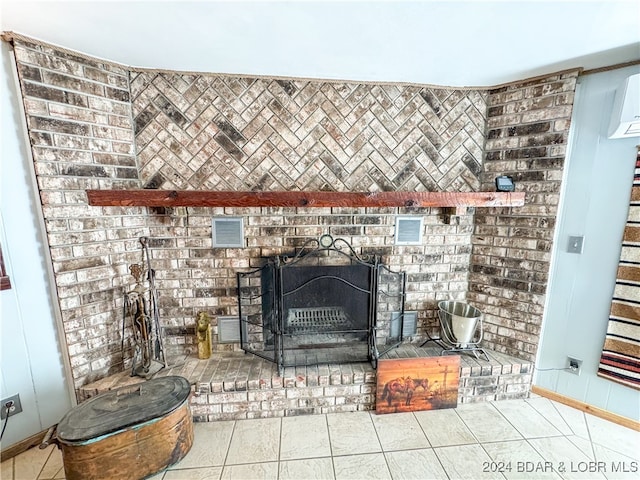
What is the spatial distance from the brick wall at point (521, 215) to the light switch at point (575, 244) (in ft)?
0.36

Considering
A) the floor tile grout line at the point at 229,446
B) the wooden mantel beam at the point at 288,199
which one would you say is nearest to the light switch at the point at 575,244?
the wooden mantel beam at the point at 288,199

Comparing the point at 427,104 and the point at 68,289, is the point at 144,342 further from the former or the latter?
the point at 427,104

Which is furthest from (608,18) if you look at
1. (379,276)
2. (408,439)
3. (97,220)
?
(97,220)

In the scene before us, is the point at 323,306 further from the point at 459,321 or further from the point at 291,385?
the point at 459,321

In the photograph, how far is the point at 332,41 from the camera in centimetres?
146

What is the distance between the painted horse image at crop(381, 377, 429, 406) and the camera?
1895 millimetres

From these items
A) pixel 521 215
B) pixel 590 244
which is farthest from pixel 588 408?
pixel 521 215

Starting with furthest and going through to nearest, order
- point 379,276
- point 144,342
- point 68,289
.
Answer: point 379,276 < point 144,342 < point 68,289

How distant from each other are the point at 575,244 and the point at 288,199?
191 cm

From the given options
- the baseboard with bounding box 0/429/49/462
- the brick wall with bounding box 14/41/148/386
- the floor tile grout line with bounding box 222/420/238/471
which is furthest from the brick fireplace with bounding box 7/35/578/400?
the floor tile grout line with bounding box 222/420/238/471

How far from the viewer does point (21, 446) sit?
1588mm

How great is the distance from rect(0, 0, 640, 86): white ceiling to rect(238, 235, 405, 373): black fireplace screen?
1143mm

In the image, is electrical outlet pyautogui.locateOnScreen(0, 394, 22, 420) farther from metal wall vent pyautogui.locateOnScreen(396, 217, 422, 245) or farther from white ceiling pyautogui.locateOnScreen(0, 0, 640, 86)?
metal wall vent pyautogui.locateOnScreen(396, 217, 422, 245)

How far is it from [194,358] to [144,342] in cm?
37
